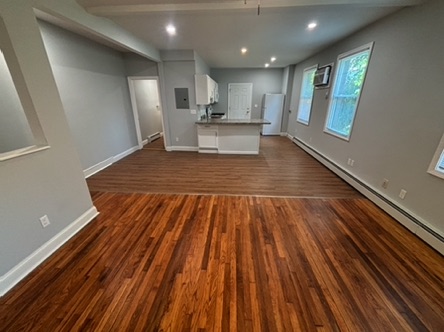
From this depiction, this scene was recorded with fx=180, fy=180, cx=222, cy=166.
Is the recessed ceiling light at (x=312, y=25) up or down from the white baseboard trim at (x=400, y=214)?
up

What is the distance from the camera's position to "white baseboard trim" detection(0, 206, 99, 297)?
1543 millimetres

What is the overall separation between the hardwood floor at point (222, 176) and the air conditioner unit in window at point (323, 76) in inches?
74.9

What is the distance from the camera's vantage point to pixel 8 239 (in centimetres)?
155

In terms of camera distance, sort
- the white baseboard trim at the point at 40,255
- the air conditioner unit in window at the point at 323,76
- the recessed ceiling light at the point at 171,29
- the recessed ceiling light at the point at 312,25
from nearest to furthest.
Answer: the white baseboard trim at the point at 40,255 → the recessed ceiling light at the point at 312,25 → the recessed ceiling light at the point at 171,29 → the air conditioner unit in window at the point at 323,76

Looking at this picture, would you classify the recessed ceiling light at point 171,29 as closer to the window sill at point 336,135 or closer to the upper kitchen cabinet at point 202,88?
the upper kitchen cabinet at point 202,88

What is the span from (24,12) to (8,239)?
6.62ft

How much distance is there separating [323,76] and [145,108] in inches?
214

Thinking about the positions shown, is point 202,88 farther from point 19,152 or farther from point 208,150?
point 19,152

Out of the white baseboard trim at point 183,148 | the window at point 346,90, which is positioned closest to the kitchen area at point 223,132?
the white baseboard trim at point 183,148

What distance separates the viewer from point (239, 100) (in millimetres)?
8180

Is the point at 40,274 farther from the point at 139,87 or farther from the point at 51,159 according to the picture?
the point at 139,87

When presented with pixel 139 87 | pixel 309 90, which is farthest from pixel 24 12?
pixel 309 90

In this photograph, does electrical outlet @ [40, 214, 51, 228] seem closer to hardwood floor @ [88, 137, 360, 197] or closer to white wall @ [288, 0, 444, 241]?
hardwood floor @ [88, 137, 360, 197]

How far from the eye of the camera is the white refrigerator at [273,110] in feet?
24.6
